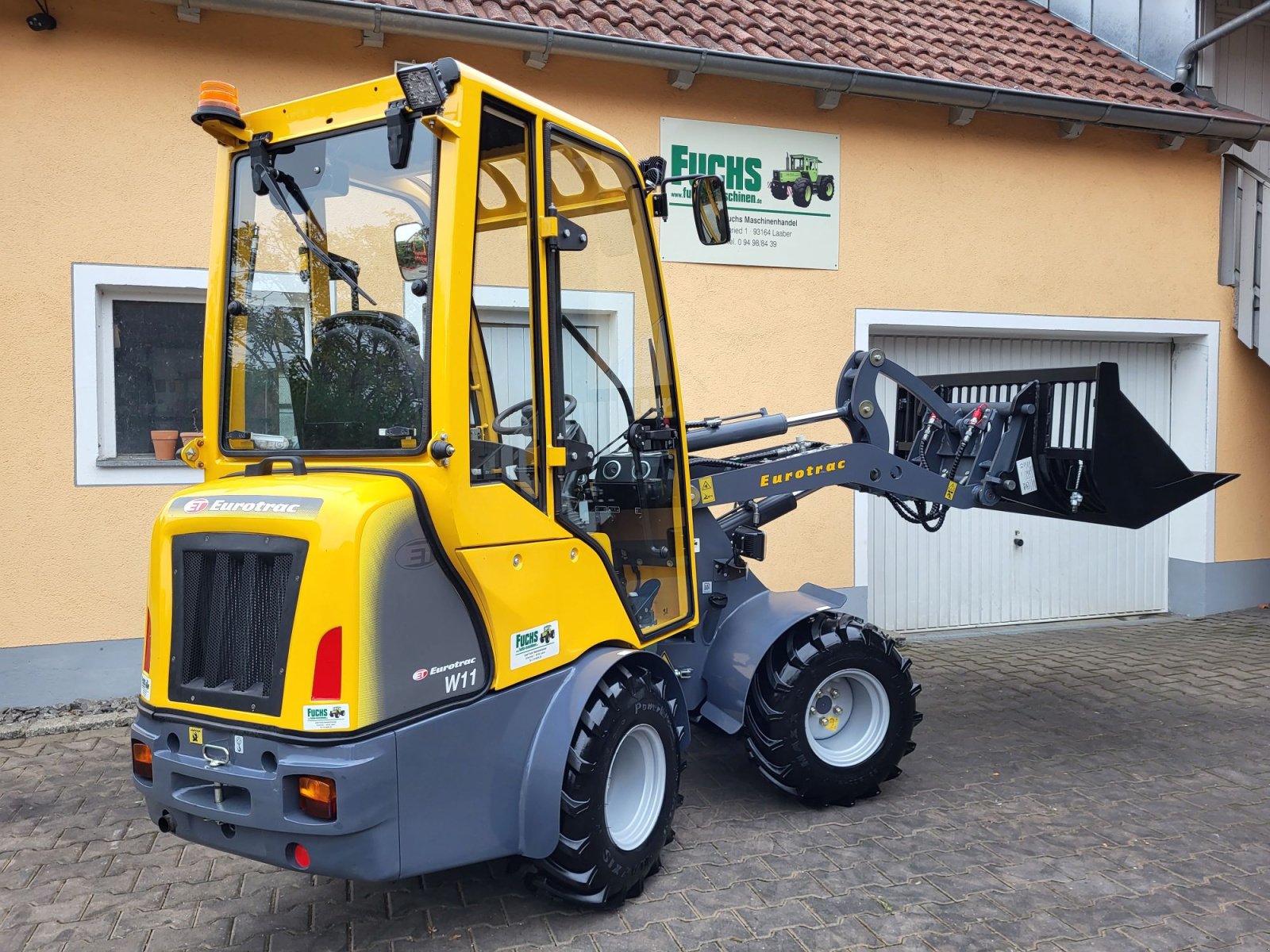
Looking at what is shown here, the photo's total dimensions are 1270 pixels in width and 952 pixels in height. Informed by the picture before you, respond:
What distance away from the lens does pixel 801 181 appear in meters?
7.04

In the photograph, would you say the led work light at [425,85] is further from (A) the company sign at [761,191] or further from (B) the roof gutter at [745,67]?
(A) the company sign at [761,191]

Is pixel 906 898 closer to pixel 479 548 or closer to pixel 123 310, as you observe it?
pixel 479 548

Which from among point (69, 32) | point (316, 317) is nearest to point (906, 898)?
point (316, 317)

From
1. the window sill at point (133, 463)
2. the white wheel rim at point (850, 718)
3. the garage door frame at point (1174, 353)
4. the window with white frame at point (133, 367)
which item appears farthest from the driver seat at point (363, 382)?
the garage door frame at point (1174, 353)

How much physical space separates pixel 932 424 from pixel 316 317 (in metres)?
3.23

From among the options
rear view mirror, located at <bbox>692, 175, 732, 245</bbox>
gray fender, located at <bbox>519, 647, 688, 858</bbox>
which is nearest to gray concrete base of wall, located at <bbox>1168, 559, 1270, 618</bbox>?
rear view mirror, located at <bbox>692, 175, 732, 245</bbox>

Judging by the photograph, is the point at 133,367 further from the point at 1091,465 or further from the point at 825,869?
the point at 1091,465

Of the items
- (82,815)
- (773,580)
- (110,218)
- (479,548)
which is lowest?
(82,815)

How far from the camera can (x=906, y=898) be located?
135 inches

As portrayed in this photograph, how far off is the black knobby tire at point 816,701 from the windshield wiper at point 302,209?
2.26 metres

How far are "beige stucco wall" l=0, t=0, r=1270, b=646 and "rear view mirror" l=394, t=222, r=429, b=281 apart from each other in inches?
135

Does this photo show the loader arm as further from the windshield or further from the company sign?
the company sign

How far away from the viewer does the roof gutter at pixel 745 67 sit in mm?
5605

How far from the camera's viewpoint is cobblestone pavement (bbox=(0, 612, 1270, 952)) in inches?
126
